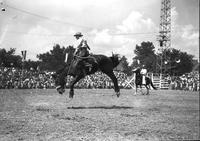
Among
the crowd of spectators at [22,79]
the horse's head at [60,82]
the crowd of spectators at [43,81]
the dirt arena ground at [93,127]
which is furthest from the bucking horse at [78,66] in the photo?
the crowd of spectators at [22,79]

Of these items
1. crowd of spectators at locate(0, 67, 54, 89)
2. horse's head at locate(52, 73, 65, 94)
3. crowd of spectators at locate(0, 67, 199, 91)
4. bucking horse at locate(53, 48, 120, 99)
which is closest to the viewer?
horse's head at locate(52, 73, 65, 94)

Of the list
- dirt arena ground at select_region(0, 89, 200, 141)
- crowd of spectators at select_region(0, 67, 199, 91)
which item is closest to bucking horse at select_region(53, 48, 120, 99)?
dirt arena ground at select_region(0, 89, 200, 141)

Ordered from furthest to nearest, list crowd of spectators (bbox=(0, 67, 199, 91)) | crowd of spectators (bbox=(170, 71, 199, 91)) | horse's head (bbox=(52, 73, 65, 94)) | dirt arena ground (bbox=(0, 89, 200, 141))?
1. crowd of spectators (bbox=(170, 71, 199, 91))
2. crowd of spectators (bbox=(0, 67, 199, 91))
3. horse's head (bbox=(52, 73, 65, 94))
4. dirt arena ground (bbox=(0, 89, 200, 141))

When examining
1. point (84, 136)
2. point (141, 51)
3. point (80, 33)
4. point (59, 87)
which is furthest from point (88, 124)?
point (141, 51)

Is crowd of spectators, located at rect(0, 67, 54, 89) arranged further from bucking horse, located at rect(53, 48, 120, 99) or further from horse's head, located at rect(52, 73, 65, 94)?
horse's head, located at rect(52, 73, 65, 94)

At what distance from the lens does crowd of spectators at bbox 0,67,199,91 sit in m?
29.0

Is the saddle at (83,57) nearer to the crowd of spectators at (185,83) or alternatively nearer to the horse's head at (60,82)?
the horse's head at (60,82)

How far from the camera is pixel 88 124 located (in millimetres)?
7695

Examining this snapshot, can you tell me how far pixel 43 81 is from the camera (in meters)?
32.1

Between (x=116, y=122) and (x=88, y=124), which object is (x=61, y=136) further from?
(x=116, y=122)

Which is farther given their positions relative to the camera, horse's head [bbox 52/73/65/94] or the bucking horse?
the bucking horse

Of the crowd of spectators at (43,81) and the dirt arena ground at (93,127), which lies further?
the crowd of spectators at (43,81)

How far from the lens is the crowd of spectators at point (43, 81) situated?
1142 inches

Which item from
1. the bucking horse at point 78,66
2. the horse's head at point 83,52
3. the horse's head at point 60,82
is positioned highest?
the horse's head at point 83,52
